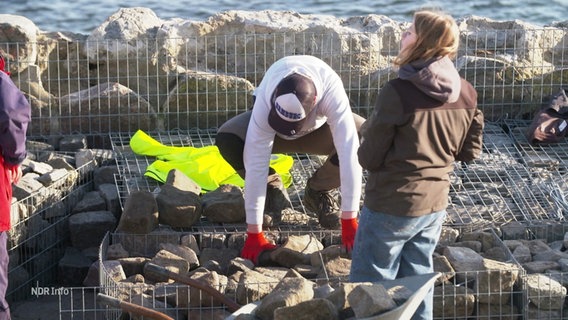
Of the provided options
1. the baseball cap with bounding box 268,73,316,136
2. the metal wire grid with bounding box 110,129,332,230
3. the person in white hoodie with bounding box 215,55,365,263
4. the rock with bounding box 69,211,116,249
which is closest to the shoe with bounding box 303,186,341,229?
the metal wire grid with bounding box 110,129,332,230

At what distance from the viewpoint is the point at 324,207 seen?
7066mm

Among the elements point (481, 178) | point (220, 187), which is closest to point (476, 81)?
point (481, 178)

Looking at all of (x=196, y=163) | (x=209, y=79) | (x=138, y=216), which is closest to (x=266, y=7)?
(x=209, y=79)

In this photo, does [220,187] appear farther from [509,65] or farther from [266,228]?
[509,65]

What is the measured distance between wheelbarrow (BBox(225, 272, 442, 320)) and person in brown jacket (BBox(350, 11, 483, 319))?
0.45m

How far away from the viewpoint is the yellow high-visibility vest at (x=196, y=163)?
25.4ft

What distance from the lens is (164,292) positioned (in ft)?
19.0

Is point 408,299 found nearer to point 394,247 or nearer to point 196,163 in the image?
point 394,247

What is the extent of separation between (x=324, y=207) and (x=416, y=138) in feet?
6.36

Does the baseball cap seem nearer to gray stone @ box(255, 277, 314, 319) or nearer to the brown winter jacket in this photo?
the brown winter jacket

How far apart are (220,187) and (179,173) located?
0.85 feet

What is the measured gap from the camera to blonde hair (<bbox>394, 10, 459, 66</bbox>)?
513cm

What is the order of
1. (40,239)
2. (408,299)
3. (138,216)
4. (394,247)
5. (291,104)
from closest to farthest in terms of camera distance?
(408,299), (394,247), (291,104), (138,216), (40,239)

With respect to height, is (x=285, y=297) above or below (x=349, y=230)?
above
